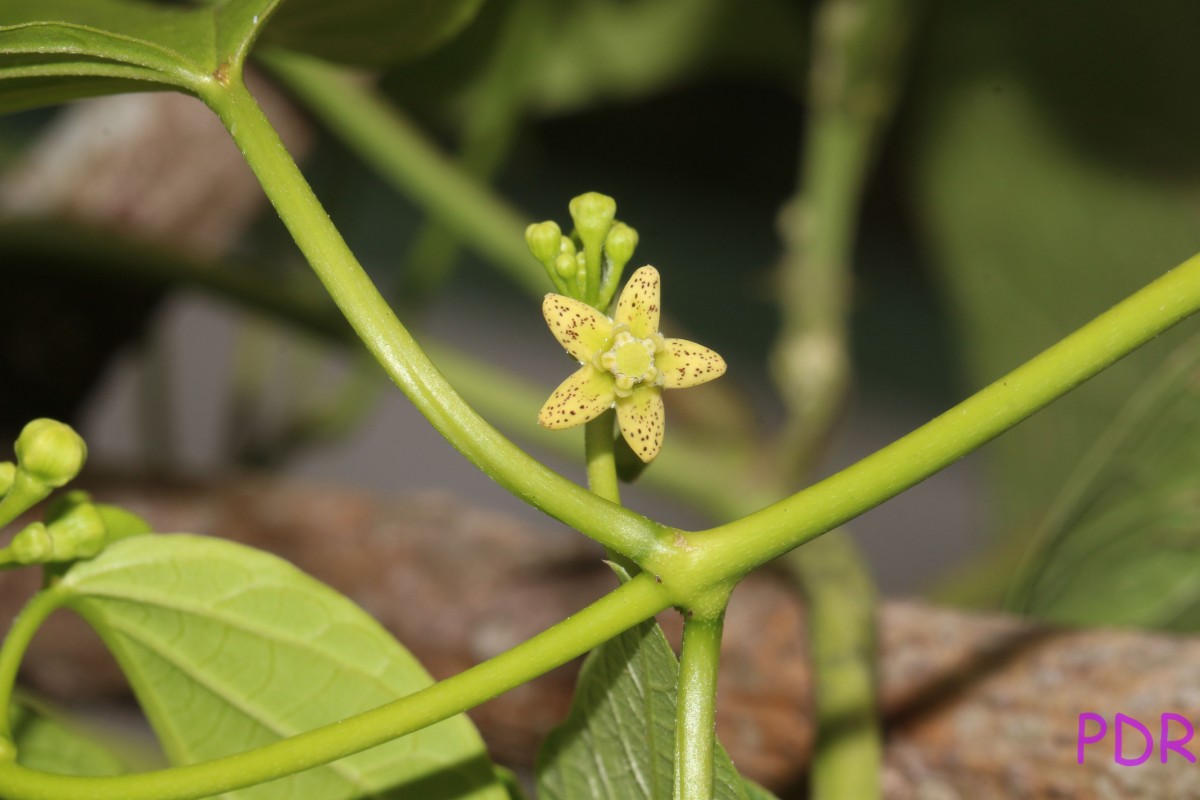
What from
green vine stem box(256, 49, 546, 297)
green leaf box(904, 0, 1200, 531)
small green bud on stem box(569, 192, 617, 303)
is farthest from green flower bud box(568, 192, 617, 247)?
green leaf box(904, 0, 1200, 531)

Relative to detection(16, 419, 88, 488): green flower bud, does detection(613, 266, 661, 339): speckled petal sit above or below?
above

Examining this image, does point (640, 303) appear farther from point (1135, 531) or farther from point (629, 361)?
point (1135, 531)

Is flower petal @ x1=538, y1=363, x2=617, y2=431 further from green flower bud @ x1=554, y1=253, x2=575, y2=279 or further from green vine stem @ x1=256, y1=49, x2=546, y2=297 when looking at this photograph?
green vine stem @ x1=256, y1=49, x2=546, y2=297

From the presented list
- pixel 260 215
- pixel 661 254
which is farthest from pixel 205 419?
pixel 661 254

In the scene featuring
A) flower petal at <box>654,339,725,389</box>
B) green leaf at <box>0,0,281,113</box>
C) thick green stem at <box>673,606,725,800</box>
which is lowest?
thick green stem at <box>673,606,725,800</box>

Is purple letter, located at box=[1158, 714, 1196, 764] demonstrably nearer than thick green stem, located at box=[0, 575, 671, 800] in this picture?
No

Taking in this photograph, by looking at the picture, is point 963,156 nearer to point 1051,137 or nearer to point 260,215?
point 1051,137

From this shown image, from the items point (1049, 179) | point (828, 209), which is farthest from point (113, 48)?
point (1049, 179)
